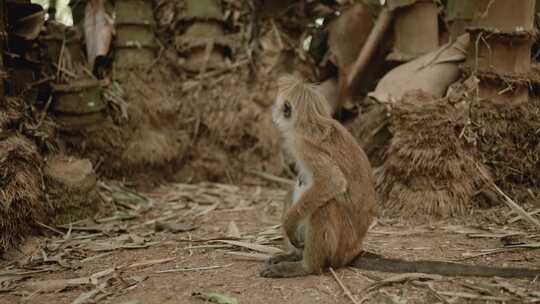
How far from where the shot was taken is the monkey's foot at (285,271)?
347 centimetres

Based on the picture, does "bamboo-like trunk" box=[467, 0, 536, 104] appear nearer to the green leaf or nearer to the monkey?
the monkey

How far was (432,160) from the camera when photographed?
4770mm

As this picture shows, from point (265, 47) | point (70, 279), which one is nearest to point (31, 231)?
point (70, 279)

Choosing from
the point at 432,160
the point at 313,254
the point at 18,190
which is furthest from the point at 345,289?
the point at 18,190

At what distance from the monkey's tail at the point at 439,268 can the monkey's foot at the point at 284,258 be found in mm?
385

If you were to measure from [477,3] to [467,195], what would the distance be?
1722 mm

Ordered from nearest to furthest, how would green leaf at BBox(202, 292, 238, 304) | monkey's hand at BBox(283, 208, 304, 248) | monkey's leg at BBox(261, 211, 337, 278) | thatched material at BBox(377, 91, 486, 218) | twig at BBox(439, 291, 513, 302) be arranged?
twig at BBox(439, 291, 513, 302)
green leaf at BBox(202, 292, 238, 304)
monkey's leg at BBox(261, 211, 337, 278)
monkey's hand at BBox(283, 208, 304, 248)
thatched material at BBox(377, 91, 486, 218)

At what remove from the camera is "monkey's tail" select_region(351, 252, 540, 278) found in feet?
10.3

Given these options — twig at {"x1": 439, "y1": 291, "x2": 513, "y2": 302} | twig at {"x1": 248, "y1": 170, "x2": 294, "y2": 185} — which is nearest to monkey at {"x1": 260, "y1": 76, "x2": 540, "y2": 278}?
twig at {"x1": 439, "y1": 291, "x2": 513, "y2": 302}

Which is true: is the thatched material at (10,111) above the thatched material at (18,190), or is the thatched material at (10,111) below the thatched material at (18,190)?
above

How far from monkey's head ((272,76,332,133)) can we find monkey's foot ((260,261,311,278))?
899mm

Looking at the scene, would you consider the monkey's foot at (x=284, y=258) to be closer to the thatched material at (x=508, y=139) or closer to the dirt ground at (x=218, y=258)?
the dirt ground at (x=218, y=258)

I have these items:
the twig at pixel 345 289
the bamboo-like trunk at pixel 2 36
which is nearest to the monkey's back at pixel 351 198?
the twig at pixel 345 289

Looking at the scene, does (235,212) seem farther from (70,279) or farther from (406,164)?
(70,279)
